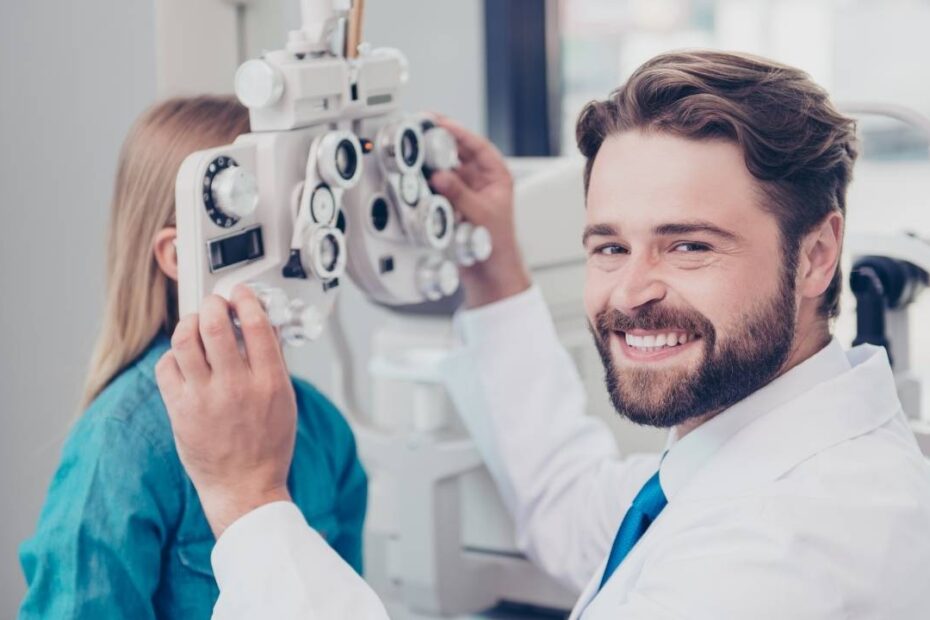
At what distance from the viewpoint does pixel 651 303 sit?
1254 mm

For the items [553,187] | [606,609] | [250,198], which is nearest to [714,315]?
[606,609]

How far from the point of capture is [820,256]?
51.3 inches

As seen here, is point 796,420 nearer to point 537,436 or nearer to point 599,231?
point 599,231

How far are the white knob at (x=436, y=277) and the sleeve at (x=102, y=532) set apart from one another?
38 centimetres

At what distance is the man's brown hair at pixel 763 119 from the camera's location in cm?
123

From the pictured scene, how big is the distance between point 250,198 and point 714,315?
48cm

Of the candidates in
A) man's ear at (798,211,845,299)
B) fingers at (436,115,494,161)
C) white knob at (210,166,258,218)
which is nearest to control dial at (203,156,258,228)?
white knob at (210,166,258,218)

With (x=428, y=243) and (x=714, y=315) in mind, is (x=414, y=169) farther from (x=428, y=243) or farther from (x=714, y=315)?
(x=714, y=315)

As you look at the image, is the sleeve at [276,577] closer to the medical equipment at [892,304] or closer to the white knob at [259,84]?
the white knob at [259,84]

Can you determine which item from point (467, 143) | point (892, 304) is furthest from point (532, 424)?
point (892, 304)

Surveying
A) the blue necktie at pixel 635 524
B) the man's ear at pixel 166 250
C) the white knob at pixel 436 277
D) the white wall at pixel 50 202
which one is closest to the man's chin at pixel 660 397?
the blue necktie at pixel 635 524

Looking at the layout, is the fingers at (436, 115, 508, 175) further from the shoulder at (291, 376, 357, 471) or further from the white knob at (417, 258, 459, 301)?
the shoulder at (291, 376, 357, 471)

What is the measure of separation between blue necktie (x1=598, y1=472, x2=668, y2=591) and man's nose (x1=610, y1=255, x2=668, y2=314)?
0.74 feet

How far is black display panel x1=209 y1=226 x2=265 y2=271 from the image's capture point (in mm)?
1173
